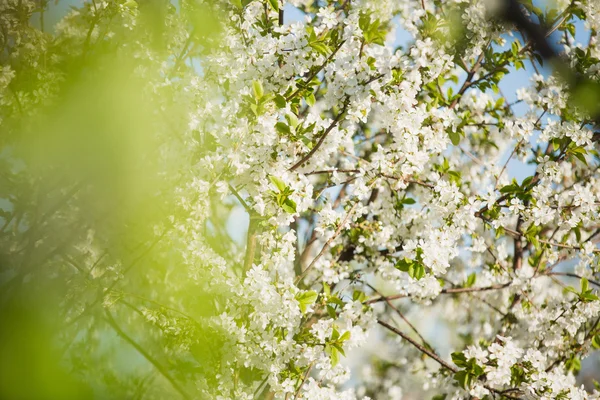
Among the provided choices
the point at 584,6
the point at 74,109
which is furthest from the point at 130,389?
the point at 584,6

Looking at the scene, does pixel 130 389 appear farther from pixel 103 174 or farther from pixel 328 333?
pixel 328 333

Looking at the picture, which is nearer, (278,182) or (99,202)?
(99,202)

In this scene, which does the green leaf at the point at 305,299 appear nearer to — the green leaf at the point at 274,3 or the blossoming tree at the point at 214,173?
the blossoming tree at the point at 214,173

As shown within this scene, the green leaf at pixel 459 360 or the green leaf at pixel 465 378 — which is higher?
the green leaf at pixel 459 360

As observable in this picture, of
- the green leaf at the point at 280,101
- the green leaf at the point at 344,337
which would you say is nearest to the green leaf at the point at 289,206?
the green leaf at the point at 280,101

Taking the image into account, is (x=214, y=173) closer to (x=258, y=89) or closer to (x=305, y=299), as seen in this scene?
(x=258, y=89)

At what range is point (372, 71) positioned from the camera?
101 inches

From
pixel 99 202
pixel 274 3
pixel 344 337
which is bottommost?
pixel 99 202

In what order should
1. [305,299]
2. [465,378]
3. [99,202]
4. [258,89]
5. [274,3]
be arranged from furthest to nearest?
1. [465,378]
2. [274,3]
3. [305,299]
4. [258,89]
5. [99,202]

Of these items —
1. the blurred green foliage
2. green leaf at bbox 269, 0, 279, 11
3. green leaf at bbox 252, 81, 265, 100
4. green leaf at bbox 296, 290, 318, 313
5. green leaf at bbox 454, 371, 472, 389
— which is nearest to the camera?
the blurred green foliage

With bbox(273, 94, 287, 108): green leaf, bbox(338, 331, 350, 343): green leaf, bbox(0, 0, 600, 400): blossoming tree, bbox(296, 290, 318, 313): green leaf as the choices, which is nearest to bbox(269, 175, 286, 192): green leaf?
bbox(0, 0, 600, 400): blossoming tree

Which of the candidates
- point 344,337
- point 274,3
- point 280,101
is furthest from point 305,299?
point 274,3

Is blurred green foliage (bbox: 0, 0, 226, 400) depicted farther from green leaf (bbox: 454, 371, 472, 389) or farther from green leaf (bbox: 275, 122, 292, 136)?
green leaf (bbox: 454, 371, 472, 389)

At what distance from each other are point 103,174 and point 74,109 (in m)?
0.35
